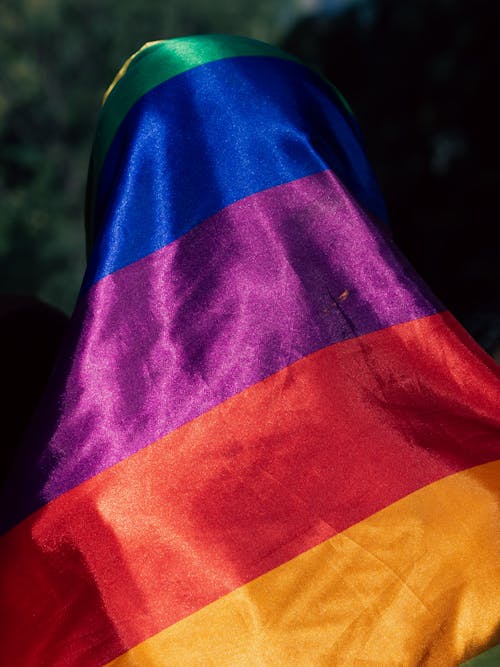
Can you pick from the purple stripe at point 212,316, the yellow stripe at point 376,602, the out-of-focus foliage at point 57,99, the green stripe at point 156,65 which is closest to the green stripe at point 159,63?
the green stripe at point 156,65

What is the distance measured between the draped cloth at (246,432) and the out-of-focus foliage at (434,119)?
1.85 feet

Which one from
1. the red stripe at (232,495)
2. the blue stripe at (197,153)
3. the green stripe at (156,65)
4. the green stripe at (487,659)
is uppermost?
the green stripe at (156,65)

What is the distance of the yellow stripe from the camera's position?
2.50ft

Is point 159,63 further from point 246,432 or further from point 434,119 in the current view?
point 434,119

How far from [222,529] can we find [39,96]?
11.7m

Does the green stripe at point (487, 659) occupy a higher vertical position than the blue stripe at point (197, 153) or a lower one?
lower

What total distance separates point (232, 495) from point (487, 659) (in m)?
0.30

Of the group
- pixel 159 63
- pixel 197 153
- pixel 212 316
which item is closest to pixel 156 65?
pixel 159 63

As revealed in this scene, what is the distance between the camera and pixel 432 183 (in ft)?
10.9

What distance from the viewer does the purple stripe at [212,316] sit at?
0.91 metres

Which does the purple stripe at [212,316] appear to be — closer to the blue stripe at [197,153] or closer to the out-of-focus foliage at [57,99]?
the blue stripe at [197,153]

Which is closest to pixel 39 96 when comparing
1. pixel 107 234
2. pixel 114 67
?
pixel 114 67

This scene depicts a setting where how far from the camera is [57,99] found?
476 inches

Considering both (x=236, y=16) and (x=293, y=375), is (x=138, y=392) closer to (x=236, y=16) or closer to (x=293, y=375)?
(x=293, y=375)
